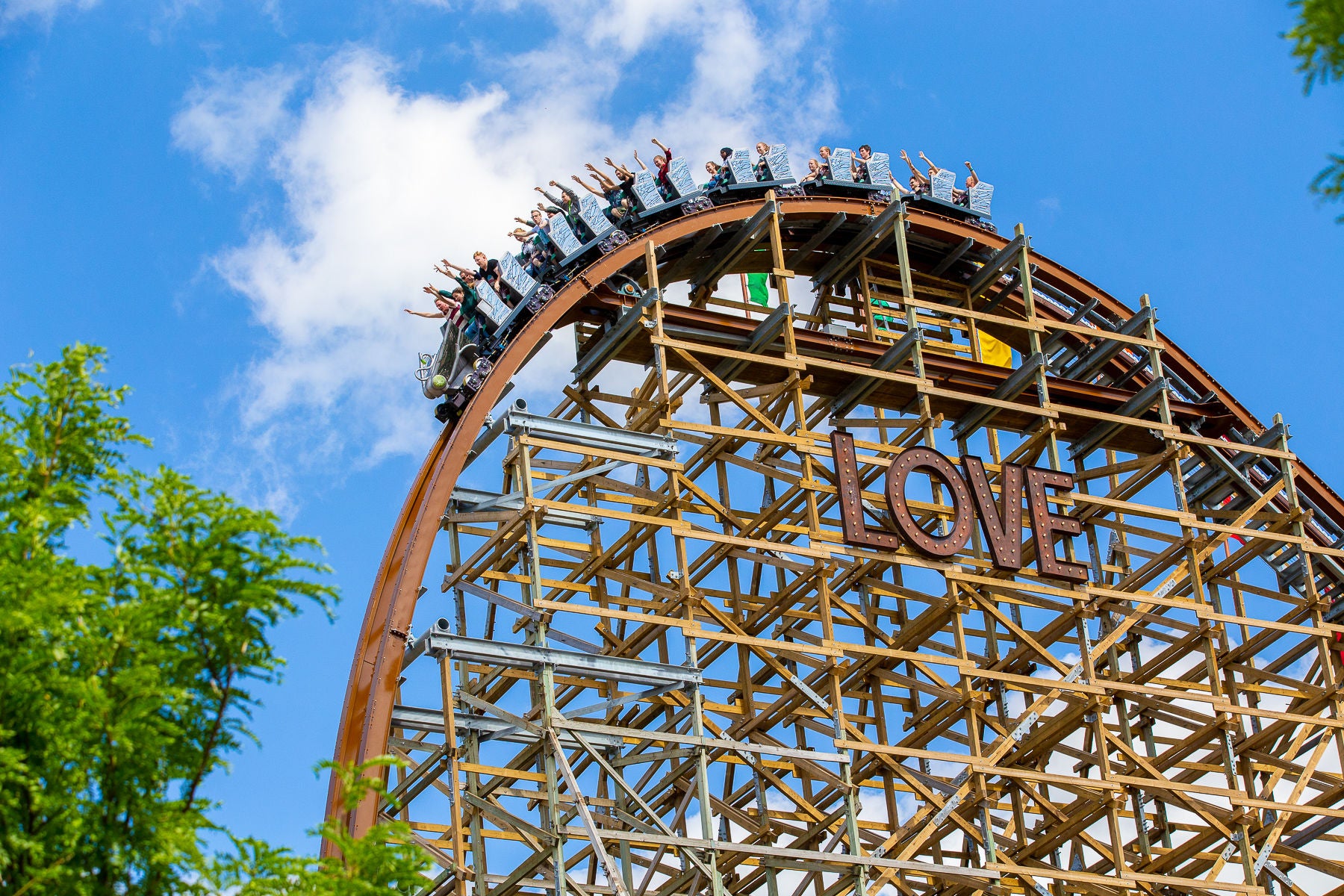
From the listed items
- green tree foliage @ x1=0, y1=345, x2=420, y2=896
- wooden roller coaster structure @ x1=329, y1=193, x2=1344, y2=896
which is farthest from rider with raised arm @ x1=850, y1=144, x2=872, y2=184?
green tree foliage @ x1=0, y1=345, x2=420, y2=896

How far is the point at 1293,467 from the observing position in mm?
29891

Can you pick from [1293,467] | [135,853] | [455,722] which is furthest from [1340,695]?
[135,853]

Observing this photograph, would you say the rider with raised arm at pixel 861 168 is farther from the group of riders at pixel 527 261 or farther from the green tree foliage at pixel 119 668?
the green tree foliage at pixel 119 668

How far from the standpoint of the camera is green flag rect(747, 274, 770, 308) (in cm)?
2808

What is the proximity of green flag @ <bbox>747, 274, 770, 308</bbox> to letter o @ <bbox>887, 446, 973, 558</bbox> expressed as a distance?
3.86 meters

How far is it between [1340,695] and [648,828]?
1024 cm

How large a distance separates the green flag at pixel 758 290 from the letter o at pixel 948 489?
3.86m

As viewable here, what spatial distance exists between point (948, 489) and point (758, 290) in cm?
452

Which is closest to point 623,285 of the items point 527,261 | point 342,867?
point 527,261

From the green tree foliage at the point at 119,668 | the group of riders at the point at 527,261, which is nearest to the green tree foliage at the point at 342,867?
the green tree foliage at the point at 119,668

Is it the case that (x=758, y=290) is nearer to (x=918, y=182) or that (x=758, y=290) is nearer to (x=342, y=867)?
(x=918, y=182)

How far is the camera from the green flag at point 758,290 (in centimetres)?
2808

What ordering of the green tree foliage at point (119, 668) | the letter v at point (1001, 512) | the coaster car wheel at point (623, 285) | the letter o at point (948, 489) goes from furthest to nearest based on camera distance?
the coaster car wheel at point (623, 285), the letter v at point (1001, 512), the letter o at point (948, 489), the green tree foliage at point (119, 668)

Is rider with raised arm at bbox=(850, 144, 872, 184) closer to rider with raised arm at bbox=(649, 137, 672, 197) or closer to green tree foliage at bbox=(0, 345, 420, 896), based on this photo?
rider with raised arm at bbox=(649, 137, 672, 197)
